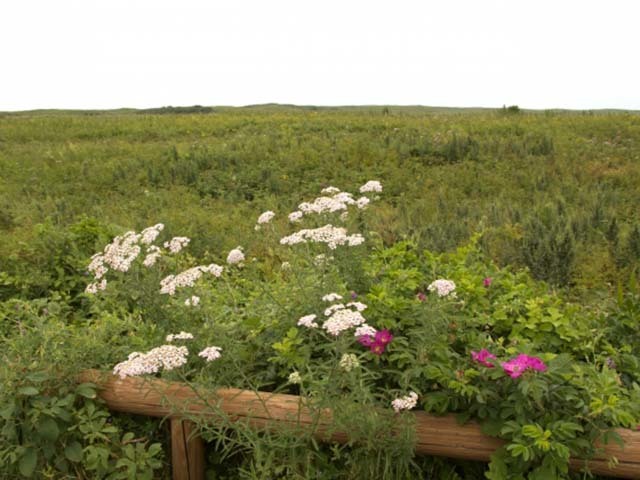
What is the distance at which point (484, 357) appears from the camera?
2.80 meters

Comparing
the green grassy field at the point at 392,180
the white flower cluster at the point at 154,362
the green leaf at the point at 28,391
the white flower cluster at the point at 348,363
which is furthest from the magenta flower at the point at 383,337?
the green grassy field at the point at 392,180

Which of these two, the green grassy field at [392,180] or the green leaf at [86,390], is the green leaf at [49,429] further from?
the green grassy field at [392,180]

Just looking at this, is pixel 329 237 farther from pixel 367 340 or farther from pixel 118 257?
pixel 118 257

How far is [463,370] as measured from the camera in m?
2.82

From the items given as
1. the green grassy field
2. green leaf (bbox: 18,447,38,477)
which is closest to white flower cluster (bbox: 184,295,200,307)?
green leaf (bbox: 18,447,38,477)

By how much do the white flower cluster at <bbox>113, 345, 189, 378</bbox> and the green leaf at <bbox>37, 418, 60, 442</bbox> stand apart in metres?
0.81

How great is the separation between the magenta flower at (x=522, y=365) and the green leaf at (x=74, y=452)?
2391 mm

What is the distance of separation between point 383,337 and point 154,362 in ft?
3.87

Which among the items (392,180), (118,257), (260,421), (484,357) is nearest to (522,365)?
(484,357)

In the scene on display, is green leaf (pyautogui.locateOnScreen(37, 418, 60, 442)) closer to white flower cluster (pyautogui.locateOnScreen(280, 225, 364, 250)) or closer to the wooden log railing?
the wooden log railing

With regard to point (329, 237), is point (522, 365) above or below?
below

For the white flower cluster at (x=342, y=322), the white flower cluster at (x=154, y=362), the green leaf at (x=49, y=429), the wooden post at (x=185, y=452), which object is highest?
the white flower cluster at (x=342, y=322)

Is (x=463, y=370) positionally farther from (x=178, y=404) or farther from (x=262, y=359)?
(x=178, y=404)

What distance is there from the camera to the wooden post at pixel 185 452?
3.20 meters
